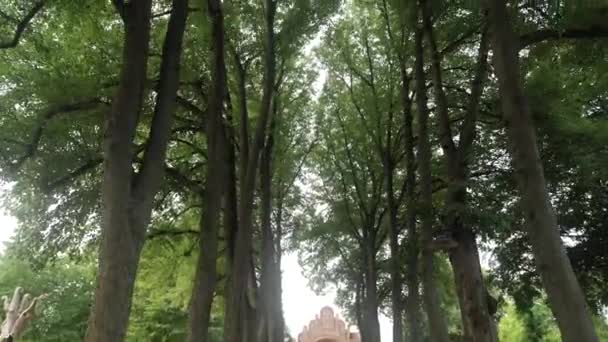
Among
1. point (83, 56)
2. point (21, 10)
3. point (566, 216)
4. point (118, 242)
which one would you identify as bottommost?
point (118, 242)

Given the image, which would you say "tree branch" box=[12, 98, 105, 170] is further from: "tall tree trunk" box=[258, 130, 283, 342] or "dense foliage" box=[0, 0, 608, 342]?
"tall tree trunk" box=[258, 130, 283, 342]

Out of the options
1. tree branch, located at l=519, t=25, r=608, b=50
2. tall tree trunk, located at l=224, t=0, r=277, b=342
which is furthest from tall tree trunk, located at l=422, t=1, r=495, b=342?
tall tree trunk, located at l=224, t=0, r=277, b=342

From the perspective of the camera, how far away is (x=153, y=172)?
631 cm

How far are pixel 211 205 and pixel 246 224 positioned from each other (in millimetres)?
1910

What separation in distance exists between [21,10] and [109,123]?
4051 mm

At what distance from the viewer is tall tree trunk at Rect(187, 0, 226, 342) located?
8500 mm

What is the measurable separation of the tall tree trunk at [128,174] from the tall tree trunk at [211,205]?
93.5 inches

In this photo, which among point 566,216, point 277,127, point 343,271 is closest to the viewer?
point 566,216

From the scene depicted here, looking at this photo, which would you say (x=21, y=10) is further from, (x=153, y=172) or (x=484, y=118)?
(x=484, y=118)

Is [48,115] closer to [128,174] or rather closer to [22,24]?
[22,24]

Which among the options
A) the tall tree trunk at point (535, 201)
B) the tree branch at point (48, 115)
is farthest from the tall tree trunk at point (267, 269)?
the tall tree trunk at point (535, 201)

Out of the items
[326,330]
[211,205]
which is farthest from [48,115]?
[326,330]

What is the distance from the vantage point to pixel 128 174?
5824 mm

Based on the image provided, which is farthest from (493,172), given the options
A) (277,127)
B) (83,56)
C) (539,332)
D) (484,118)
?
(539,332)
